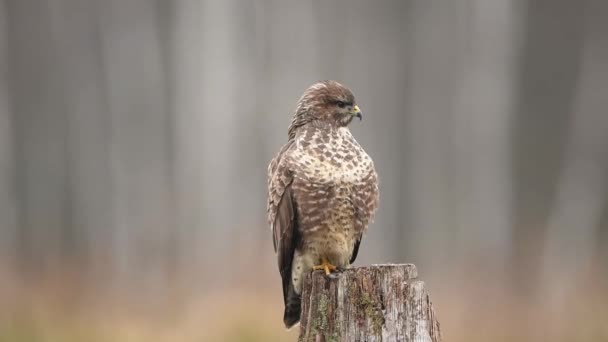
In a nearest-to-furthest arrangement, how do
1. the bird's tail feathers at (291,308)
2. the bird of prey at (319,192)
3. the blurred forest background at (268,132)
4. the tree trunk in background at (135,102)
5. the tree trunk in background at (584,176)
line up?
the bird of prey at (319,192) < the bird's tail feathers at (291,308) < the tree trunk in background at (584,176) < the blurred forest background at (268,132) < the tree trunk in background at (135,102)

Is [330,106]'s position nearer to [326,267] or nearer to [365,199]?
[365,199]

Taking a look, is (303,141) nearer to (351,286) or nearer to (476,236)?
(351,286)

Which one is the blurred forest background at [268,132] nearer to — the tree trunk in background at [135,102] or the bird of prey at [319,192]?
the tree trunk in background at [135,102]

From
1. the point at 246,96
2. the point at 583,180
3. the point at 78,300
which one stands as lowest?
the point at 78,300

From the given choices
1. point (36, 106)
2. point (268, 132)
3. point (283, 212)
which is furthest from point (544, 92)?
point (283, 212)

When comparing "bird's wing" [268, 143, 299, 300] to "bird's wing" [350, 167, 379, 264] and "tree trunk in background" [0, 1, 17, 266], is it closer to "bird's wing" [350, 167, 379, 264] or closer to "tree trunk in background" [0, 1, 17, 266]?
"bird's wing" [350, 167, 379, 264]

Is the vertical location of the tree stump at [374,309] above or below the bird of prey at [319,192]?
below

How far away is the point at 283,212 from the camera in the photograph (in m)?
5.18

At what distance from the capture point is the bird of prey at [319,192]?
5113 mm

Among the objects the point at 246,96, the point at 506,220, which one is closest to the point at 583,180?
the point at 506,220

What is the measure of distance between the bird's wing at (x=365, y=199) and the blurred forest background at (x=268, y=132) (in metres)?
3.32

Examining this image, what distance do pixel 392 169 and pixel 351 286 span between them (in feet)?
18.2

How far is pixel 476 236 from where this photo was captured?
9.23m

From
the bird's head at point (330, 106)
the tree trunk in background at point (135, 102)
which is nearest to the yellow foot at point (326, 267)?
the bird's head at point (330, 106)
